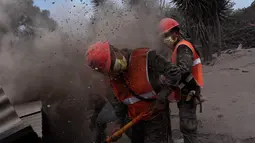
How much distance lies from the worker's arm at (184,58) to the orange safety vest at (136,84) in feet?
1.61

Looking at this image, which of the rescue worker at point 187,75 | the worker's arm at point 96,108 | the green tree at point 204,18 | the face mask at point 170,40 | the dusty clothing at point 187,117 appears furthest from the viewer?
the green tree at point 204,18

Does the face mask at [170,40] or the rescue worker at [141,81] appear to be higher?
the face mask at [170,40]

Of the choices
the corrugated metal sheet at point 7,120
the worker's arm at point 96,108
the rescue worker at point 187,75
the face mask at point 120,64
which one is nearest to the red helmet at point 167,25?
the rescue worker at point 187,75

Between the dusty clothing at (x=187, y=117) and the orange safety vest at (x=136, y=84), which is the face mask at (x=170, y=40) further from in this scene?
the orange safety vest at (x=136, y=84)

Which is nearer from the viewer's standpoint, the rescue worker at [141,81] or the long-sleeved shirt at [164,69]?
the rescue worker at [141,81]

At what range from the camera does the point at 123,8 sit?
5930 mm

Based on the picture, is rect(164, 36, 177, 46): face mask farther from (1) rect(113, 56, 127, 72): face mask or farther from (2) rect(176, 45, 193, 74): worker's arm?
(1) rect(113, 56, 127, 72): face mask

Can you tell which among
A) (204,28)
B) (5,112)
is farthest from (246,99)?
(204,28)

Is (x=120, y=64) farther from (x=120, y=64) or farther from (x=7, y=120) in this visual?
(x=7, y=120)

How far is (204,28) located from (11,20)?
437 inches

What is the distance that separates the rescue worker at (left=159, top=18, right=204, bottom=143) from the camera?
3.34m

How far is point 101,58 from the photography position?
2699mm

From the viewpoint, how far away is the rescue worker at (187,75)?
3.34 metres

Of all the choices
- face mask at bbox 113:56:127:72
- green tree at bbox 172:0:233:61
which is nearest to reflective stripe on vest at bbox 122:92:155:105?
face mask at bbox 113:56:127:72
